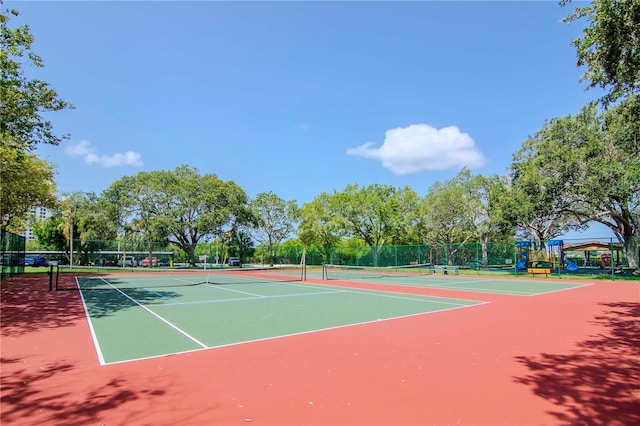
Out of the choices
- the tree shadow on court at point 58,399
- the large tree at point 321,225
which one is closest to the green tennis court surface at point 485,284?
the large tree at point 321,225

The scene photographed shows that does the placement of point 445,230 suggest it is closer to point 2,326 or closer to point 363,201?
point 363,201

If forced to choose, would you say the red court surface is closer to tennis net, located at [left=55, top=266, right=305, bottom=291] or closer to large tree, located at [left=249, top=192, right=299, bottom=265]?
tennis net, located at [left=55, top=266, right=305, bottom=291]

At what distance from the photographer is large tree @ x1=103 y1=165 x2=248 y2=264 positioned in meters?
42.1

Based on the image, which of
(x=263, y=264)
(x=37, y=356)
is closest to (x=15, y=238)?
(x=37, y=356)

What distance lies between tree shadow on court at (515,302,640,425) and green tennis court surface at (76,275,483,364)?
4.28 meters

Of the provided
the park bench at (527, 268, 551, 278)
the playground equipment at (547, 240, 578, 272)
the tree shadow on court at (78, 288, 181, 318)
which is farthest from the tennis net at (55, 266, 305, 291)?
the playground equipment at (547, 240, 578, 272)

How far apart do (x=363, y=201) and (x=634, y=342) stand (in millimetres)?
Answer: 38402

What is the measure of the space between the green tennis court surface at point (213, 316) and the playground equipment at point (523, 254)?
64.5 feet

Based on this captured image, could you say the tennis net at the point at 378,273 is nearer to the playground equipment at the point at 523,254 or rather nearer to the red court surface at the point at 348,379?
the playground equipment at the point at 523,254

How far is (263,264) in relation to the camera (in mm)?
56312

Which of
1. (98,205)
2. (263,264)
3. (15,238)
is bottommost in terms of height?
(263,264)

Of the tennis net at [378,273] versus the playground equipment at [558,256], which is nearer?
the playground equipment at [558,256]

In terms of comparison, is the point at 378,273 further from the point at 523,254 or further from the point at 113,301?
the point at 113,301

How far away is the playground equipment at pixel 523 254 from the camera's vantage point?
3018 centimetres
